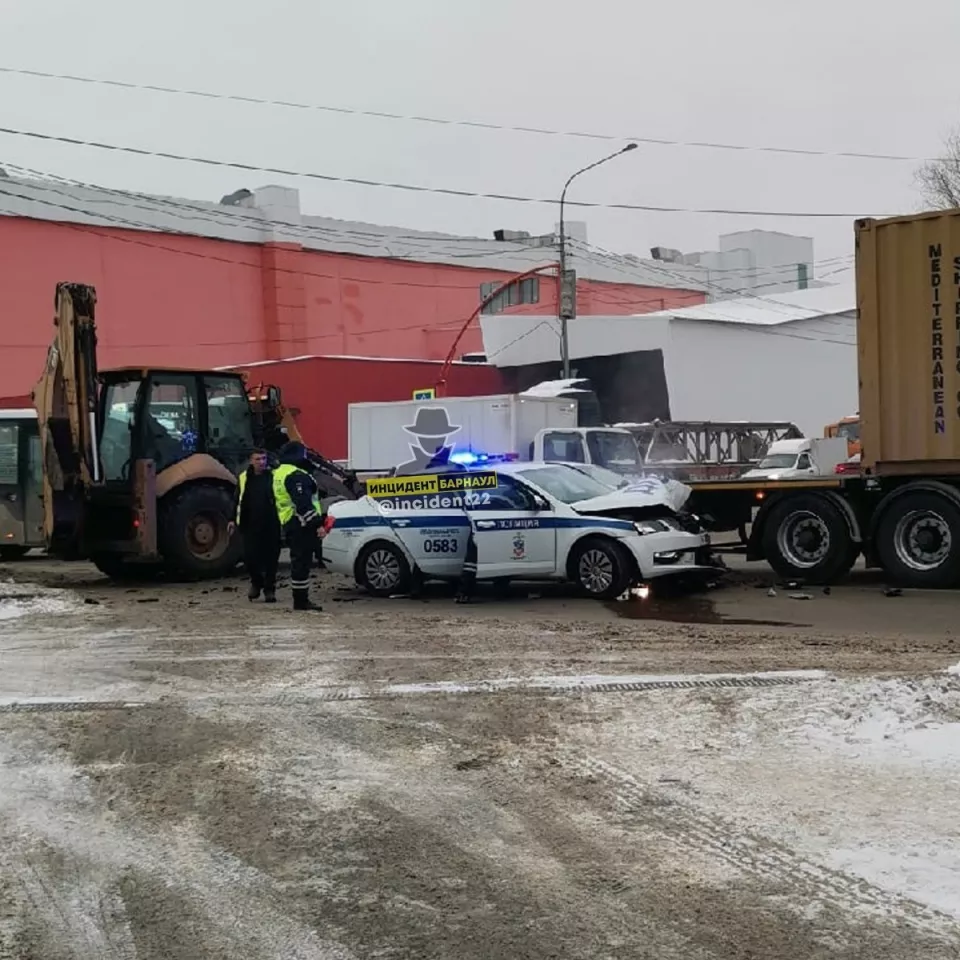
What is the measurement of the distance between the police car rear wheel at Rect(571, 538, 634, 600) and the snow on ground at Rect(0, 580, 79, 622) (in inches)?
212

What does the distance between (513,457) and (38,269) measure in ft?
72.3

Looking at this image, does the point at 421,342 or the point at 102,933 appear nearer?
the point at 102,933

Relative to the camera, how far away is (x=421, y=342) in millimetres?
46906

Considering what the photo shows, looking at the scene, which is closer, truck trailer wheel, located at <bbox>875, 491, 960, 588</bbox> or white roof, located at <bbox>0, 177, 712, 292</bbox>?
truck trailer wheel, located at <bbox>875, 491, 960, 588</bbox>

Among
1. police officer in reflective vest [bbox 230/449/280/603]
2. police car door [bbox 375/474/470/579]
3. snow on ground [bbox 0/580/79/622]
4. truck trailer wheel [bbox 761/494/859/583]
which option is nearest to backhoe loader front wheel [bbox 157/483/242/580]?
snow on ground [bbox 0/580/79/622]

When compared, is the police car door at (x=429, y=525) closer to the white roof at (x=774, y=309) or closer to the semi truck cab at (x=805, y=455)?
the semi truck cab at (x=805, y=455)

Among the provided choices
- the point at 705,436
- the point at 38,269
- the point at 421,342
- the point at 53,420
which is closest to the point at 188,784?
the point at 53,420

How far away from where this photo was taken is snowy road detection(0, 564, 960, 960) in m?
4.23

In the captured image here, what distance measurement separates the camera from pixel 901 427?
13.0 m

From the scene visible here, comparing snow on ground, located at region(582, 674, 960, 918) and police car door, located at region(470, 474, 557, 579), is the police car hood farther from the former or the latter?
snow on ground, located at region(582, 674, 960, 918)

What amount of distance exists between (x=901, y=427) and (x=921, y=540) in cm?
124

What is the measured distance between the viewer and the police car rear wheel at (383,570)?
13.5 meters

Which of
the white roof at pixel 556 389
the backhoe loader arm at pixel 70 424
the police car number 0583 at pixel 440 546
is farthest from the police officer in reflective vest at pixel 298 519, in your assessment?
the white roof at pixel 556 389

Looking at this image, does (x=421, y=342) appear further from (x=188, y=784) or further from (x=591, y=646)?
(x=188, y=784)
